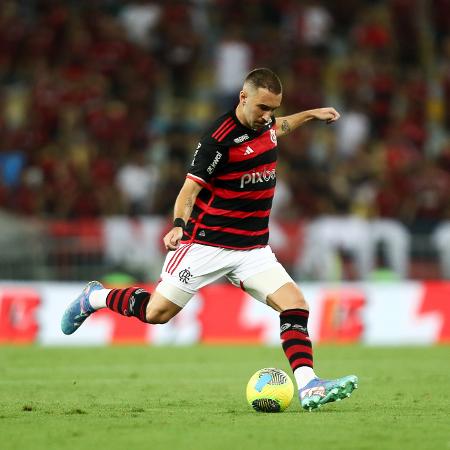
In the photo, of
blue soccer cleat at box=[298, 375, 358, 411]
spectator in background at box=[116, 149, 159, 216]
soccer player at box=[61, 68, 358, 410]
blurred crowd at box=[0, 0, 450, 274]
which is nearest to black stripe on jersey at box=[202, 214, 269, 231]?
soccer player at box=[61, 68, 358, 410]

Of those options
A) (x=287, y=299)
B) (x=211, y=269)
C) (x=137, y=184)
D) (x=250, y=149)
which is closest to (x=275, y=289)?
(x=287, y=299)

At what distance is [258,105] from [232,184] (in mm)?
655

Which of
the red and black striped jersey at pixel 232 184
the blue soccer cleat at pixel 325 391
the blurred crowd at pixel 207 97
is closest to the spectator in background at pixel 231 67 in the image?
the blurred crowd at pixel 207 97

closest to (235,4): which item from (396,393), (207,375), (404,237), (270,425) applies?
(404,237)

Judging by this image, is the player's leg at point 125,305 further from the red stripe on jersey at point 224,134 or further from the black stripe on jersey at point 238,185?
the red stripe on jersey at point 224,134

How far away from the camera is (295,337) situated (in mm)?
8516

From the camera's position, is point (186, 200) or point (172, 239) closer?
point (172, 239)

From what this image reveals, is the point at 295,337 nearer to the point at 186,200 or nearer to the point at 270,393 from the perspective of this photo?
the point at 270,393

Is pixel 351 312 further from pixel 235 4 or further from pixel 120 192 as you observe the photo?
pixel 235 4

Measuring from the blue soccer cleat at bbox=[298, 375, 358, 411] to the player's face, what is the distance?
1910mm

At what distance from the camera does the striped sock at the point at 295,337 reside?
8445mm

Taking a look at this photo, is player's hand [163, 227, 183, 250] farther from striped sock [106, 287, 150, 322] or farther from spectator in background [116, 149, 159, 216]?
spectator in background [116, 149, 159, 216]

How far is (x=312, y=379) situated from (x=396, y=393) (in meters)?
1.86

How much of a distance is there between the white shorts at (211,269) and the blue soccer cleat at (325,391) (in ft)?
2.98
